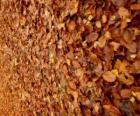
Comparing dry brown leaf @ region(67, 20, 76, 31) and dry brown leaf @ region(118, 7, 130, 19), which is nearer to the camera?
dry brown leaf @ region(118, 7, 130, 19)

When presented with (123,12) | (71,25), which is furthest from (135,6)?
(71,25)

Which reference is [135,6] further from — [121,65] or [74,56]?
[74,56]

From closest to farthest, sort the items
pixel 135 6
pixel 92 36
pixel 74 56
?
pixel 135 6 < pixel 92 36 < pixel 74 56

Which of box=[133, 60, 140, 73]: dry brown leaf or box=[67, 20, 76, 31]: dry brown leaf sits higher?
box=[67, 20, 76, 31]: dry brown leaf

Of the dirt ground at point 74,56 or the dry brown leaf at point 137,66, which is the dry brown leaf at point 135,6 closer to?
the dirt ground at point 74,56

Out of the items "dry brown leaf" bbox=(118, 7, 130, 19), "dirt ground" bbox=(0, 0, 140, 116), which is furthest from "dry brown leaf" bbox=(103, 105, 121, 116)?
"dry brown leaf" bbox=(118, 7, 130, 19)

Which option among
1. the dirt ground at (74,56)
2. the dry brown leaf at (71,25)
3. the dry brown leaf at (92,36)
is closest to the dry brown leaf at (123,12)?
the dirt ground at (74,56)

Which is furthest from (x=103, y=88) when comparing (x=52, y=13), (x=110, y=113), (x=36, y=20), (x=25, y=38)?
(x=25, y=38)

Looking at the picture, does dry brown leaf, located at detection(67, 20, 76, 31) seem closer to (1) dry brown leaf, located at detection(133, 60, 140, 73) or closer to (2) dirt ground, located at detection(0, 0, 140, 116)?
(2) dirt ground, located at detection(0, 0, 140, 116)

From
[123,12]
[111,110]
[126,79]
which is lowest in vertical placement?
[111,110]

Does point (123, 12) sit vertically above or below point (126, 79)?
above
